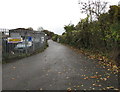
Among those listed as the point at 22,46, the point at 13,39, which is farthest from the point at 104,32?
the point at 13,39

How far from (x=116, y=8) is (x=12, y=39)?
25.2 ft

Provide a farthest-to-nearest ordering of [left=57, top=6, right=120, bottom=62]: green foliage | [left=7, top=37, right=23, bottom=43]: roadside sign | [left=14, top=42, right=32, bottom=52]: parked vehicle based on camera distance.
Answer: [left=14, top=42, right=32, bottom=52]: parked vehicle < [left=7, top=37, right=23, bottom=43]: roadside sign < [left=57, top=6, right=120, bottom=62]: green foliage

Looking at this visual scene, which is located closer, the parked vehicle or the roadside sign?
the roadside sign

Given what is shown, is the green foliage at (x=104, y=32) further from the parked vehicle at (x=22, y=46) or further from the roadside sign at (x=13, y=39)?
the roadside sign at (x=13, y=39)

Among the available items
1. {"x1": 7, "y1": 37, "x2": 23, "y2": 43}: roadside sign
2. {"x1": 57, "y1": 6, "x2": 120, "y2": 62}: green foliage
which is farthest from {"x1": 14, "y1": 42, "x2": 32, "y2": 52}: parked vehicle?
{"x1": 57, "y1": 6, "x2": 120, "y2": 62}: green foliage

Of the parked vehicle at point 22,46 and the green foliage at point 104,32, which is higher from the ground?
the green foliage at point 104,32

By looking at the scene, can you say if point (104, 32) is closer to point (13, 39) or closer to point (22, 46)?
point (22, 46)

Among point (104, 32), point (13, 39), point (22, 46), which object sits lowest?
point (22, 46)

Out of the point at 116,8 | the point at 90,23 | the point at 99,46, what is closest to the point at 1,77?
the point at 116,8

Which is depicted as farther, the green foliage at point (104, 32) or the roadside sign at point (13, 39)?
the roadside sign at point (13, 39)

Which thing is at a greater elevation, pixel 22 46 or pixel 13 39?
pixel 13 39

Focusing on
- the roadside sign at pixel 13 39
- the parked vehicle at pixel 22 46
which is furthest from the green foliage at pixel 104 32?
the roadside sign at pixel 13 39

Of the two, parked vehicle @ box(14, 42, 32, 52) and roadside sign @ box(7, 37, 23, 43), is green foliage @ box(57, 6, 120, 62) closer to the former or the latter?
parked vehicle @ box(14, 42, 32, 52)

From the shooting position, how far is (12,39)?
859cm
